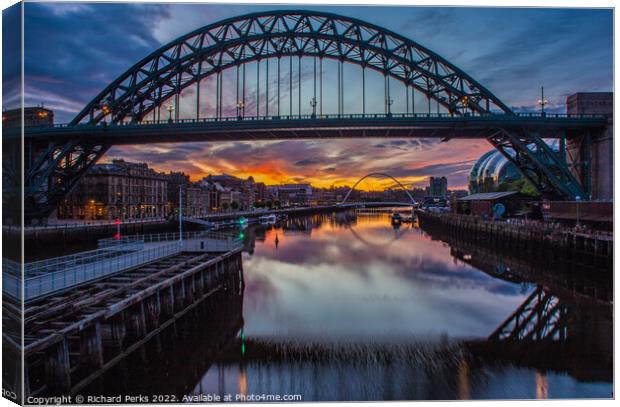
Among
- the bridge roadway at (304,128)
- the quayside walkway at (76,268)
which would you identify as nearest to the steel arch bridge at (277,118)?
the bridge roadway at (304,128)

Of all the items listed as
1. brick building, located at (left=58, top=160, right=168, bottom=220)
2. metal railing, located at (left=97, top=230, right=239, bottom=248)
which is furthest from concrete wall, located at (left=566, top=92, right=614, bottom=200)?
brick building, located at (left=58, top=160, right=168, bottom=220)

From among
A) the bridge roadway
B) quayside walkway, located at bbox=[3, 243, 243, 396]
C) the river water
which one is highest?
the bridge roadway

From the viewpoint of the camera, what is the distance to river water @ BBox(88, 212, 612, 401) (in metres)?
8.23

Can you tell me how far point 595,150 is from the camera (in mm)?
23484

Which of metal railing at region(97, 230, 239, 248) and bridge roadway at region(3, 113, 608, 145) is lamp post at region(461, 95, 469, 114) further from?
metal railing at region(97, 230, 239, 248)

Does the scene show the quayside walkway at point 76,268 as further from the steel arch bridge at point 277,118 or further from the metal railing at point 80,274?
the steel arch bridge at point 277,118

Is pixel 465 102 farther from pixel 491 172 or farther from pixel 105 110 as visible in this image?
pixel 491 172

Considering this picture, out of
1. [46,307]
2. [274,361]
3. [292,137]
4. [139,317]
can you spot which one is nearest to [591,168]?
[292,137]

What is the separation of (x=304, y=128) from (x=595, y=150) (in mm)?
20708

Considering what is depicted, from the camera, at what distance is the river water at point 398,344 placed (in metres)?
8.23

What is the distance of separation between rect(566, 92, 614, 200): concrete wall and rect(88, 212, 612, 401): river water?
232 inches

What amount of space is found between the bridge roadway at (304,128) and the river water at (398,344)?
12.0 meters

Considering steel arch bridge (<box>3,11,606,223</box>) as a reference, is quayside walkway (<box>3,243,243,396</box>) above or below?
below

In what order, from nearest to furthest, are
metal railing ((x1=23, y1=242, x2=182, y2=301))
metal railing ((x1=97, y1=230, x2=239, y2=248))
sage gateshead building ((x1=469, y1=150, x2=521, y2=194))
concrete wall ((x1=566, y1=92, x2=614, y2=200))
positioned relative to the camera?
metal railing ((x1=23, y1=242, x2=182, y2=301)) → metal railing ((x1=97, y1=230, x2=239, y2=248)) → concrete wall ((x1=566, y1=92, x2=614, y2=200)) → sage gateshead building ((x1=469, y1=150, x2=521, y2=194))
